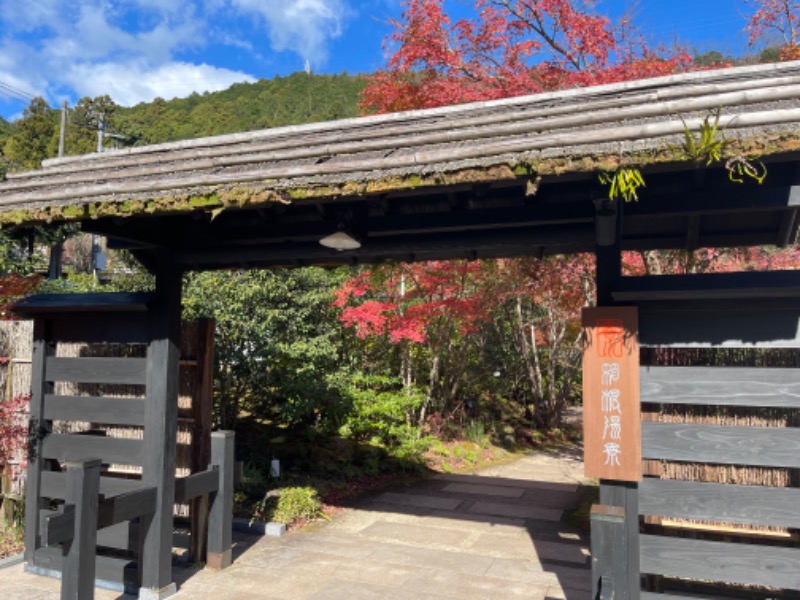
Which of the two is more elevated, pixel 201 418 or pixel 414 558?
pixel 201 418

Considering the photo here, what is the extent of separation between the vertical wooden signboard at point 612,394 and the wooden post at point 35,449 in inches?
176

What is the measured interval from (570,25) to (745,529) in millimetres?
6741

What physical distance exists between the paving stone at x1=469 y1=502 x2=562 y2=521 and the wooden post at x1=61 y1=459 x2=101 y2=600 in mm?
4662

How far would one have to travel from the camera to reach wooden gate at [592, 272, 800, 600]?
10.5 ft

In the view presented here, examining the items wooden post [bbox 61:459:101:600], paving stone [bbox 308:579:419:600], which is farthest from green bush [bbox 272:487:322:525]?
wooden post [bbox 61:459:101:600]

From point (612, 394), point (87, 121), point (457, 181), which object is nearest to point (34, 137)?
point (87, 121)

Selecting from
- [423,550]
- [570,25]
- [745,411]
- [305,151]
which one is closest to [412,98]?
[570,25]

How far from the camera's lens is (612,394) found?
11.5 feet

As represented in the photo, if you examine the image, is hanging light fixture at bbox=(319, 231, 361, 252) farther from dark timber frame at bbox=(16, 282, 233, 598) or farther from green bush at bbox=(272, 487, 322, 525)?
green bush at bbox=(272, 487, 322, 525)

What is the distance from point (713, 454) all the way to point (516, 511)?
15.1ft

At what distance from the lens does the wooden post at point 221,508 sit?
5199 mm

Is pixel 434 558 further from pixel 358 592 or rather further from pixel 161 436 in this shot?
pixel 161 436

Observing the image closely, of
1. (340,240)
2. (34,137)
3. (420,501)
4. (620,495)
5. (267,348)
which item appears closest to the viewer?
(620,495)

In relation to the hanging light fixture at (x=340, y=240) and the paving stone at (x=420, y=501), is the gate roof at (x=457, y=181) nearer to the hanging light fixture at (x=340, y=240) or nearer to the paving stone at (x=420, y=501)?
the hanging light fixture at (x=340, y=240)
